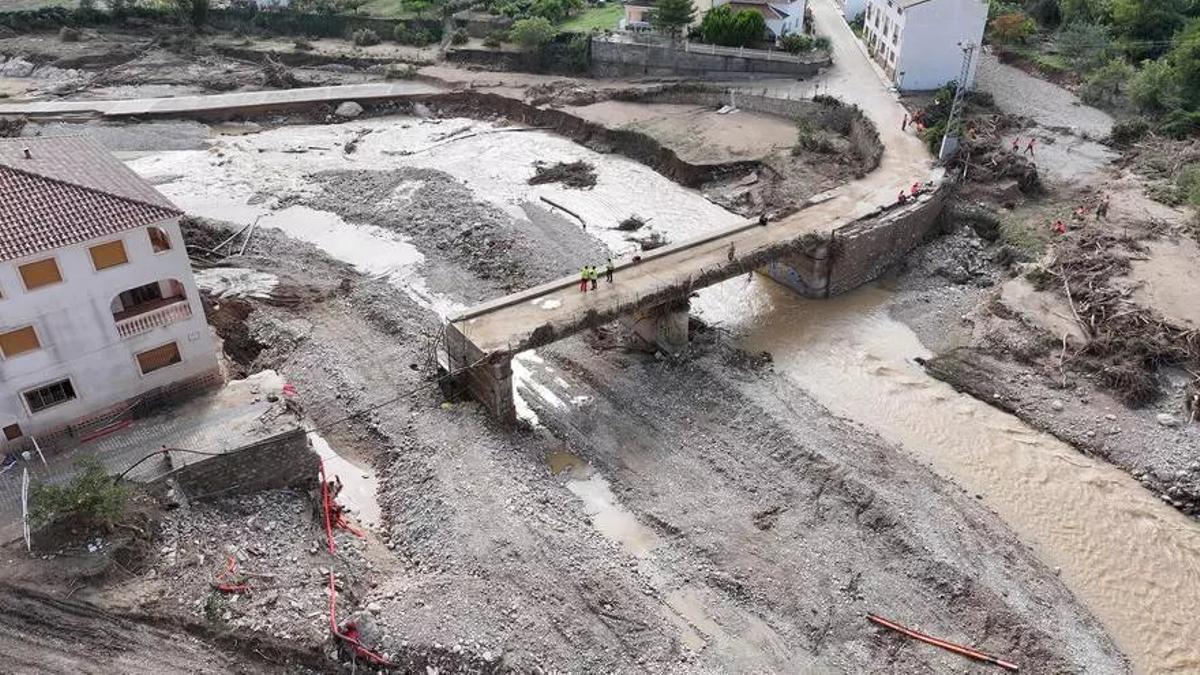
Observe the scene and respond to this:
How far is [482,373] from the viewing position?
29016mm

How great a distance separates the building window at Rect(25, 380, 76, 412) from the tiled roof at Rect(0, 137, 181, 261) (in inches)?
171

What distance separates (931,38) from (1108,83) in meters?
11.5

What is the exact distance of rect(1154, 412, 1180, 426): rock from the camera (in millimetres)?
29109

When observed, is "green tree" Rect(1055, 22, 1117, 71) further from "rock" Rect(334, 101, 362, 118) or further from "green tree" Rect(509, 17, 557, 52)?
"rock" Rect(334, 101, 362, 118)

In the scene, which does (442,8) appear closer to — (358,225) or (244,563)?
(358,225)

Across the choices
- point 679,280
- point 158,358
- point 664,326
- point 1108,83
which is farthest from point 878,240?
point 158,358

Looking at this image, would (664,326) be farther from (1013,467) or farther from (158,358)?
(158,358)

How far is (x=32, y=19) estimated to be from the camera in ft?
265

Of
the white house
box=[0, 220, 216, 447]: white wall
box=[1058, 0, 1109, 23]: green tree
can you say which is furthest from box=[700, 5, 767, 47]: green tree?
box=[0, 220, 216, 447]: white wall

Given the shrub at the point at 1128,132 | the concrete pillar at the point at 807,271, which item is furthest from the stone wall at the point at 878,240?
the shrub at the point at 1128,132

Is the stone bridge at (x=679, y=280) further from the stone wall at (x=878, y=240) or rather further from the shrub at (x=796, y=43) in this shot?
the shrub at (x=796, y=43)

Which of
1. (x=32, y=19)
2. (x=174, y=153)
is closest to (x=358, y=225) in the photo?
(x=174, y=153)

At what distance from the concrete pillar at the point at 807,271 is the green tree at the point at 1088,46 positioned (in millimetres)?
32874

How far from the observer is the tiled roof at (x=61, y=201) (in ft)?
74.0
